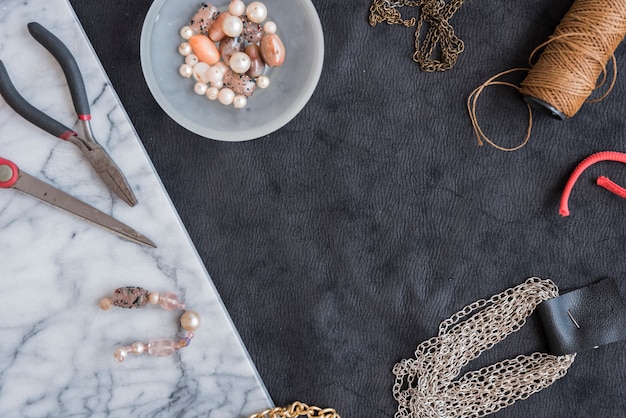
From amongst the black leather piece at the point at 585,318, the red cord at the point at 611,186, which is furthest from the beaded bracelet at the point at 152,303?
the red cord at the point at 611,186

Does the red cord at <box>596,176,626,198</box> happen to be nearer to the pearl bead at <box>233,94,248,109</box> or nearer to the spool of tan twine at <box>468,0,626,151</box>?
the spool of tan twine at <box>468,0,626,151</box>

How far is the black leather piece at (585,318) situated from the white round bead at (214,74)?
57cm

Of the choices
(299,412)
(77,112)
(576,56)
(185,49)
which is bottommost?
(299,412)

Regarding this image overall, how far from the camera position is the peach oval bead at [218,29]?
0.87 metres

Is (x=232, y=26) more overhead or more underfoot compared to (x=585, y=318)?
more overhead

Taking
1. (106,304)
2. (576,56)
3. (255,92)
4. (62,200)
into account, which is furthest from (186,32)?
(576,56)

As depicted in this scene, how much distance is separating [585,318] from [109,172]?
72cm

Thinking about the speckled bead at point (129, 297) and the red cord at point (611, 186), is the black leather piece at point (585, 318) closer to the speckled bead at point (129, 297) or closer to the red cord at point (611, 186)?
the red cord at point (611, 186)

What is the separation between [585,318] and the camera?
0.91 meters

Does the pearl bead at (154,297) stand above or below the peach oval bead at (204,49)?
below

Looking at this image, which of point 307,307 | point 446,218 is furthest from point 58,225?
point 446,218

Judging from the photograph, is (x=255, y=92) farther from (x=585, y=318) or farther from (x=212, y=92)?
(x=585, y=318)

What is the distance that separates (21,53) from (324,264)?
53 centimetres

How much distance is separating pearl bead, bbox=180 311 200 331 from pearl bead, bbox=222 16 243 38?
395 millimetres
